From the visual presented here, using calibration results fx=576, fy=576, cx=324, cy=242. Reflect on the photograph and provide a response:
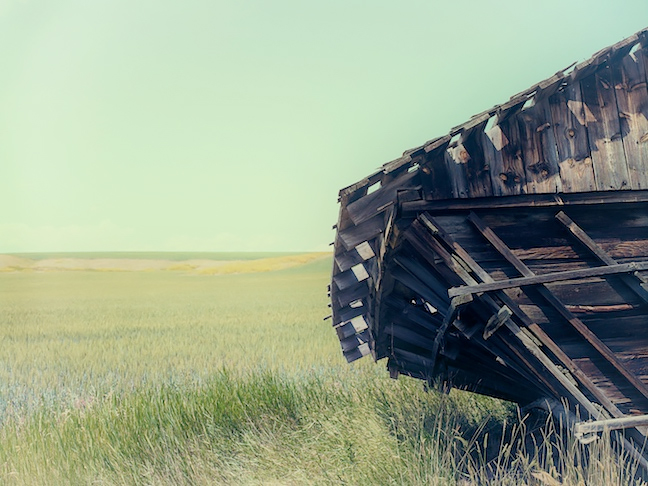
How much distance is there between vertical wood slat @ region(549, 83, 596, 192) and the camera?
5.11 meters

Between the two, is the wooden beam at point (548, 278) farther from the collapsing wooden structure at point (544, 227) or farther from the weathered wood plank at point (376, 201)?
the weathered wood plank at point (376, 201)

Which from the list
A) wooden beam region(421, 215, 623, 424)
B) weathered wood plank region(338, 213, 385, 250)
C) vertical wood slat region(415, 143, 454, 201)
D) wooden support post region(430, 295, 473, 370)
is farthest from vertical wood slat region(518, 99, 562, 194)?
weathered wood plank region(338, 213, 385, 250)

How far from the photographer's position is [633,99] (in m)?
5.34

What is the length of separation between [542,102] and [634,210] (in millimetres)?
1286

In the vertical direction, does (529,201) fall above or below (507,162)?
below

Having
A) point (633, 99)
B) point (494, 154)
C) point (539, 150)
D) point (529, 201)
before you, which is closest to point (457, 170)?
point (494, 154)

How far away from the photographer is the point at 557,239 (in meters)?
5.09

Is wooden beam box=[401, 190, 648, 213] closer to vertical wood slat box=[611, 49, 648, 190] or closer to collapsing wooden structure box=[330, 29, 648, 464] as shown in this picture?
collapsing wooden structure box=[330, 29, 648, 464]

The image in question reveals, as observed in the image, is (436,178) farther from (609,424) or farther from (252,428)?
(252,428)

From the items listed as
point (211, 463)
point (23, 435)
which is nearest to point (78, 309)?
point (23, 435)

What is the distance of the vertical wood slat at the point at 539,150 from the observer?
199 inches

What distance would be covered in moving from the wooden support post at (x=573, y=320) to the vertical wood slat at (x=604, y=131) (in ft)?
3.54

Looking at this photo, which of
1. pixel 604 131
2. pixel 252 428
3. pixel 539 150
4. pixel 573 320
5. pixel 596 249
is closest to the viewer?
pixel 573 320

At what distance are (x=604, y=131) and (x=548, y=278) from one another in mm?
1600
